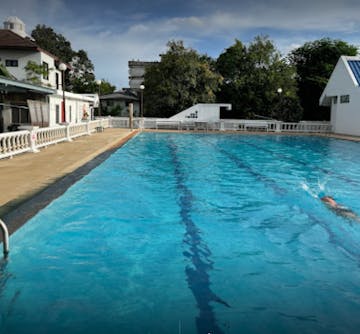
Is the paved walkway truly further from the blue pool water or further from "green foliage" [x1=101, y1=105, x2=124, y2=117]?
"green foliage" [x1=101, y1=105, x2=124, y2=117]

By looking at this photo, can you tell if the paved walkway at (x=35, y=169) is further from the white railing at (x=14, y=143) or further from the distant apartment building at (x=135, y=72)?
the distant apartment building at (x=135, y=72)

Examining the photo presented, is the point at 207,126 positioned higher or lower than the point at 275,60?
lower

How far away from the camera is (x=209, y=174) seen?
10.9 m

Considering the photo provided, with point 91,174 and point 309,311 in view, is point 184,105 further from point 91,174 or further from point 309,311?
point 309,311

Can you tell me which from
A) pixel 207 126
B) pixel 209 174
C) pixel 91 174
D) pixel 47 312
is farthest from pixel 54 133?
pixel 207 126

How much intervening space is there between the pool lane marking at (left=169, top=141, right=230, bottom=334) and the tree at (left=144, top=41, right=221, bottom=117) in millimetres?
24596

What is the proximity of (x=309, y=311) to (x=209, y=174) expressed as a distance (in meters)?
7.41

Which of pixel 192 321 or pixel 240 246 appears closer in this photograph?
pixel 192 321

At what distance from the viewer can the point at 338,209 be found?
7.32 meters

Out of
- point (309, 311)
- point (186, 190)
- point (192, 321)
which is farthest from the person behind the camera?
point (186, 190)

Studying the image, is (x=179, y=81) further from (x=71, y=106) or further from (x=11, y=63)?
(x=11, y=63)

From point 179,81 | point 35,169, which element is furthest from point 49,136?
point 179,81

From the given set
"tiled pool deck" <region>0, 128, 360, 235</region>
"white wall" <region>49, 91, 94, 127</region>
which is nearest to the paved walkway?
"tiled pool deck" <region>0, 128, 360, 235</region>

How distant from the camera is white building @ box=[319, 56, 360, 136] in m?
24.8
